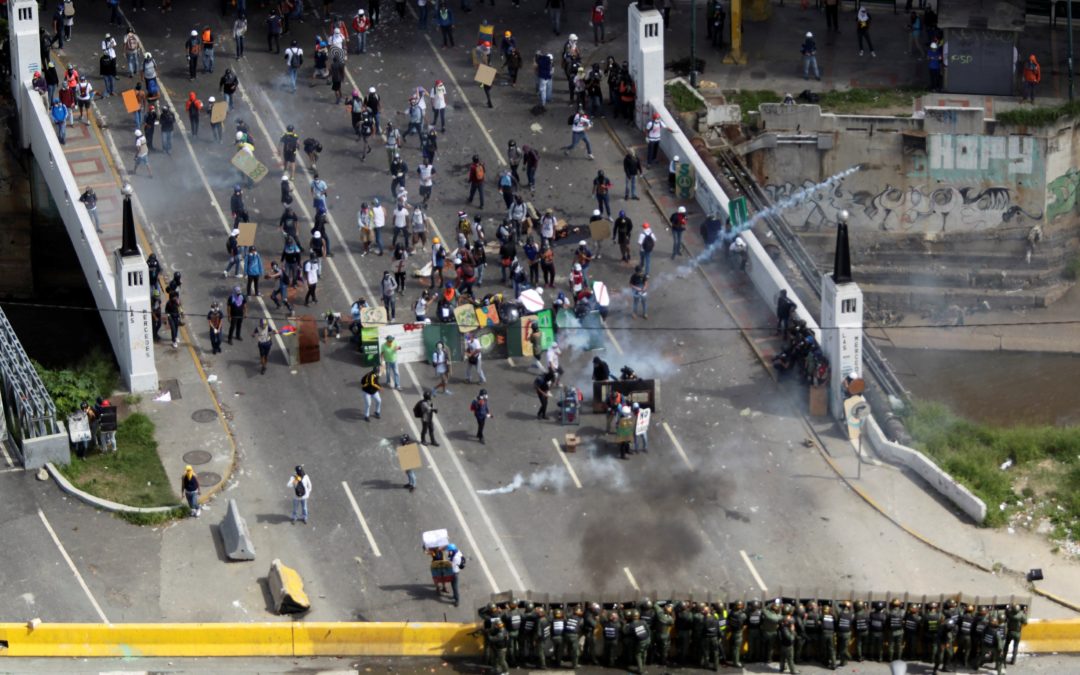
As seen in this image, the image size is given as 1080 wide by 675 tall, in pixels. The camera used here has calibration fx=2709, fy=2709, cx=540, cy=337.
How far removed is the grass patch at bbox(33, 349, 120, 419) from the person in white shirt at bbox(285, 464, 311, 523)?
6.32 meters

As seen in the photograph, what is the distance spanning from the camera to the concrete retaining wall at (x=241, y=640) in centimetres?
6044

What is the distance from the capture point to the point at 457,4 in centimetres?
8706

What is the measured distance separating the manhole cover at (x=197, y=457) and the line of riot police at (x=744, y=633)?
1028 centimetres

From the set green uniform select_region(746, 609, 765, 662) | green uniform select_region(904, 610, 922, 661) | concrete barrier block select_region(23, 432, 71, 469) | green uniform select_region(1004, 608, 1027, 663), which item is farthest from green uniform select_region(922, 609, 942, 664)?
concrete barrier block select_region(23, 432, 71, 469)

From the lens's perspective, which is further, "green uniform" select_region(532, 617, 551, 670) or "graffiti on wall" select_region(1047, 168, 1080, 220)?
"graffiti on wall" select_region(1047, 168, 1080, 220)

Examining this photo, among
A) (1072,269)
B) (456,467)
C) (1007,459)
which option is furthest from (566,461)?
(1072,269)

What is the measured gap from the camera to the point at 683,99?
83.4 meters

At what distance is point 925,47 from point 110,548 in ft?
120

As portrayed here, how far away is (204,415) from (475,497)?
777 cm

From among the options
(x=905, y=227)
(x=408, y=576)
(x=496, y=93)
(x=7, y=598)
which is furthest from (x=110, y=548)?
(x=905, y=227)

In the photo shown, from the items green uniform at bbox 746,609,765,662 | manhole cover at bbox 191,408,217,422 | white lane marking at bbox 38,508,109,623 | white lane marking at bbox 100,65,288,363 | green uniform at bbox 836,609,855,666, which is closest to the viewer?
green uniform at bbox 746,609,765,662

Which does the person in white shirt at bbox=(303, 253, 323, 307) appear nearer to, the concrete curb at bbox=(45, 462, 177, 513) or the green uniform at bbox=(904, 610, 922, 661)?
the concrete curb at bbox=(45, 462, 177, 513)

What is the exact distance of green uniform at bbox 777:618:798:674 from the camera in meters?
60.1

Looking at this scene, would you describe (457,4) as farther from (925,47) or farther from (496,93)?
(925,47)
